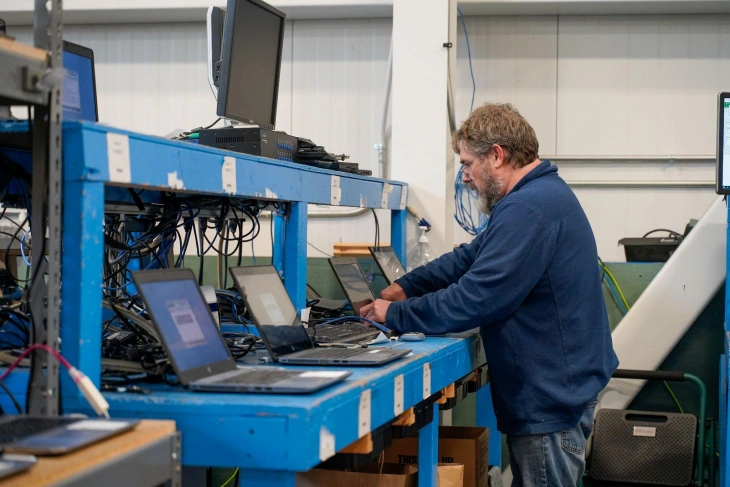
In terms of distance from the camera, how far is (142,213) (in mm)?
2320

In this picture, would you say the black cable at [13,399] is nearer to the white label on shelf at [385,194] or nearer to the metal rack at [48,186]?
the metal rack at [48,186]

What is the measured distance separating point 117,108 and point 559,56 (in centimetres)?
270

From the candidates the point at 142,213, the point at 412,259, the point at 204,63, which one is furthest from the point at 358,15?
the point at 142,213

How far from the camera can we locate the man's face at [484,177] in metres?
2.49

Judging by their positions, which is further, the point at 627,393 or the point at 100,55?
the point at 100,55

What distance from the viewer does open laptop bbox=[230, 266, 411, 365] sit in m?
1.75

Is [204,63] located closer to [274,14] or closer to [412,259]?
[412,259]

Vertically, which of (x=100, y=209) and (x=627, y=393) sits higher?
(x=100, y=209)

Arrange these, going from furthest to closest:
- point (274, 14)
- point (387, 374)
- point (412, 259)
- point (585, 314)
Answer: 1. point (412, 259)
2. point (274, 14)
3. point (585, 314)
4. point (387, 374)

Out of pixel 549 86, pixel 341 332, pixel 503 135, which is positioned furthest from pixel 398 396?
pixel 549 86

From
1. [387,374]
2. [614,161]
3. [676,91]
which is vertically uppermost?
[676,91]

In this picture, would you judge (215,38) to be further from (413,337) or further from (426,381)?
(426,381)

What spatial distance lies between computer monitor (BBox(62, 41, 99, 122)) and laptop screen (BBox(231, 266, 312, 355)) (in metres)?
0.96

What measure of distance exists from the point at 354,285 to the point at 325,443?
4.21 ft
